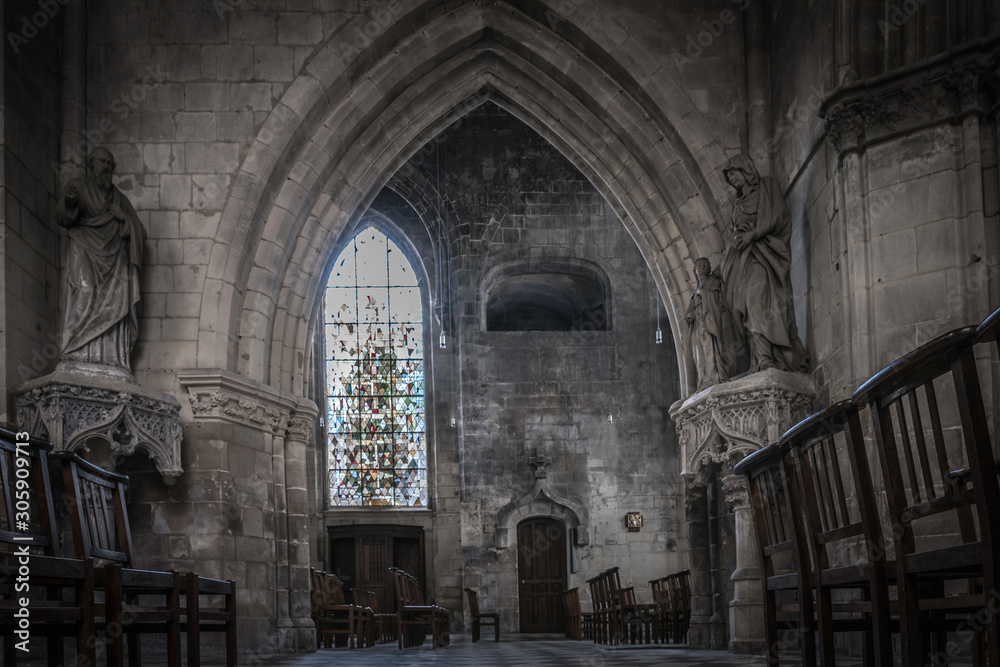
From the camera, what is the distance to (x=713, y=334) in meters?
9.14

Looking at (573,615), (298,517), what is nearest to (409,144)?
(298,517)

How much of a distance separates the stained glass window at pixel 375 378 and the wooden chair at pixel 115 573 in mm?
13995

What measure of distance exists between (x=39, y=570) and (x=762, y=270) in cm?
645

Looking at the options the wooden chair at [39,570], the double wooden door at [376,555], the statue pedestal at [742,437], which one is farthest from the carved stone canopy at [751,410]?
the double wooden door at [376,555]

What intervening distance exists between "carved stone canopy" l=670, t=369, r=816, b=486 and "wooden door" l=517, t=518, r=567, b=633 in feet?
29.6

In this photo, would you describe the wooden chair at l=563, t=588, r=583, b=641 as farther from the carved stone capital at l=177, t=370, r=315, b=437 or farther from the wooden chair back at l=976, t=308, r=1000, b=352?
the wooden chair back at l=976, t=308, r=1000, b=352

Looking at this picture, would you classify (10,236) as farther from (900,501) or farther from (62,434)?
(900,501)

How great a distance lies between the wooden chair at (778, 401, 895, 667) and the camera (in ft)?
10.3

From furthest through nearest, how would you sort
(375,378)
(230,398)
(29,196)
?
1. (375,378)
2. (230,398)
3. (29,196)

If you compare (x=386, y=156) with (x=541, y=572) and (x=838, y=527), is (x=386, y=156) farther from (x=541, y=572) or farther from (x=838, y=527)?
(x=541, y=572)

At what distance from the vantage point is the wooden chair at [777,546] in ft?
12.6

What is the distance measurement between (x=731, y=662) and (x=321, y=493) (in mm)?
12294

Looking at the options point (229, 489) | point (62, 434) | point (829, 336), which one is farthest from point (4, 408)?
point (829, 336)

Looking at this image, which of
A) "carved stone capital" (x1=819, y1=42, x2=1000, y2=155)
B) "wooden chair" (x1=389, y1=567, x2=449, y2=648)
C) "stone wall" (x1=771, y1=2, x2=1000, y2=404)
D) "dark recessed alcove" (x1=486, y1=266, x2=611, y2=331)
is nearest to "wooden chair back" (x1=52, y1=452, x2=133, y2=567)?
"stone wall" (x1=771, y1=2, x2=1000, y2=404)
